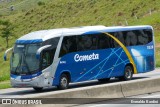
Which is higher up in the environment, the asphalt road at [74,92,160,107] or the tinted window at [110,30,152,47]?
the tinted window at [110,30,152,47]

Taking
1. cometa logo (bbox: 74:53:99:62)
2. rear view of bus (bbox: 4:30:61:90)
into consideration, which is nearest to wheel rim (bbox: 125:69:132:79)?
cometa logo (bbox: 74:53:99:62)

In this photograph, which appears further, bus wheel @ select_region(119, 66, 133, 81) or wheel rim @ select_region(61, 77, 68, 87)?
bus wheel @ select_region(119, 66, 133, 81)

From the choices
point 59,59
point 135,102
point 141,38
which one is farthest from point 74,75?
point 135,102

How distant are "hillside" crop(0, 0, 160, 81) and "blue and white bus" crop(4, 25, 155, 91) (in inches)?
1088

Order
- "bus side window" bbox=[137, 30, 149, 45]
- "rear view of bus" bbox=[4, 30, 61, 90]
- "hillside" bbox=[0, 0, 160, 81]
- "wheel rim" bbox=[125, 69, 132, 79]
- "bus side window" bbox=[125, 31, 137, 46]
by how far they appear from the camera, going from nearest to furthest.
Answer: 1. "rear view of bus" bbox=[4, 30, 61, 90]
2. "wheel rim" bbox=[125, 69, 132, 79]
3. "bus side window" bbox=[125, 31, 137, 46]
4. "bus side window" bbox=[137, 30, 149, 45]
5. "hillside" bbox=[0, 0, 160, 81]

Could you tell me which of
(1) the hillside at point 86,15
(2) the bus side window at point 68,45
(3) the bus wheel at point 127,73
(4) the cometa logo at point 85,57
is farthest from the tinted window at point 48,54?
(1) the hillside at point 86,15

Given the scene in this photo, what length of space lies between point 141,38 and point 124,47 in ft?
5.26

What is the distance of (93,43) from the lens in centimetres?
2670

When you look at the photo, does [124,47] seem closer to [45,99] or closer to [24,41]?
[24,41]

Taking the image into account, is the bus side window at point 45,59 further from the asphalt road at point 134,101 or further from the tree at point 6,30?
the tree at point 6,30

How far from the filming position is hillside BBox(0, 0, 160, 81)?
69.8 m

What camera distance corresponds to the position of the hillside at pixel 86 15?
6981cm

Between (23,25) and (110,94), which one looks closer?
(110,94)

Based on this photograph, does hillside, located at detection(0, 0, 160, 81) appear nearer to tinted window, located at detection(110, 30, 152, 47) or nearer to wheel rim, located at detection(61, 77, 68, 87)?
tinted window, located at detection(110, 30, 152, 47)
